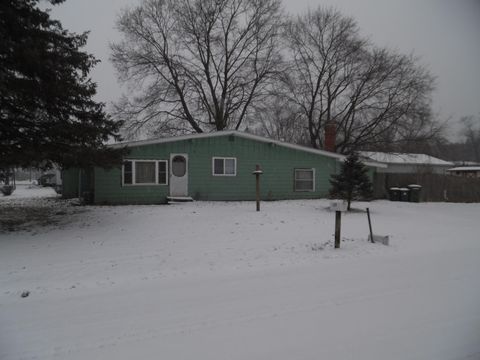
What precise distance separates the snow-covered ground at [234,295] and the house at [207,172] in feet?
17.9

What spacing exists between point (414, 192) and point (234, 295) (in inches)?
651

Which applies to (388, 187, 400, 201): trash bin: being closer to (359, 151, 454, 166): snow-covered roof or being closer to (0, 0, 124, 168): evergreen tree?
(359, 151, 454, 166): snow-covered roof

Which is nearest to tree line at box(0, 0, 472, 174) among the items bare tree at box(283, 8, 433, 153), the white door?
bare tree at box(283, 8, 433, 153)

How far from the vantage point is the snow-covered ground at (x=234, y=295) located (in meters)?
2.98

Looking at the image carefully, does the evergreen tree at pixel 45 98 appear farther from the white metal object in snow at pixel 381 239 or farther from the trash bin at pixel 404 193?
the trash bin at pixel 404 193

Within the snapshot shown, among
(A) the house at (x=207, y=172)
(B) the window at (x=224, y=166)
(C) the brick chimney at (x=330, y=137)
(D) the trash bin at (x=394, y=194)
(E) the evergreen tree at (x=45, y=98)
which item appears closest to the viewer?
(E) the evergreen tree at (x=45, y=98)

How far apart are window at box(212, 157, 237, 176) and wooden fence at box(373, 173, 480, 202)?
9.02 meters

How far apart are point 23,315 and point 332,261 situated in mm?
4785

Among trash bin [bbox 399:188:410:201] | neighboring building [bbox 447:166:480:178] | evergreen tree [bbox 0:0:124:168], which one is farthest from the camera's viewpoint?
neighboring building [bbox 447:166:480:178]

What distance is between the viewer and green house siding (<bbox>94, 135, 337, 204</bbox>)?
13812 mm

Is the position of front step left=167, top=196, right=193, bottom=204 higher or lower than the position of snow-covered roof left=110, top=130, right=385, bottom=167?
lower

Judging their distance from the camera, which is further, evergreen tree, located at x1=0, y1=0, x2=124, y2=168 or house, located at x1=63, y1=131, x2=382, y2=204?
house, located at x1=63, y1=131, x2=382, y2=204

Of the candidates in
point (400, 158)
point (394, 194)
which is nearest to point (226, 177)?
point (394, 194)

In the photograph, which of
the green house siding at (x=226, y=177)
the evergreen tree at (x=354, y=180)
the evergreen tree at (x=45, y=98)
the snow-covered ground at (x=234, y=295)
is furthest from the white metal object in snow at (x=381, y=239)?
the green house siding at (x=226, y=177)
